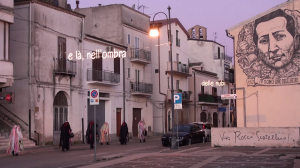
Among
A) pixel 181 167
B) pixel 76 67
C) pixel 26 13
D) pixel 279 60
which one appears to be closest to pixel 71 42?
pixel 76 67

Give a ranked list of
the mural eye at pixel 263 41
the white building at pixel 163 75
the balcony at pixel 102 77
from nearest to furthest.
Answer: the mural eye at pixel 263 41, the balcony at pixel 102 77, the white building at pixel 163 75

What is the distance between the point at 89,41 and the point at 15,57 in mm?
6989

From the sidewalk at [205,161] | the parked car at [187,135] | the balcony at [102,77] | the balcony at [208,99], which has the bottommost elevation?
the sidewalk at [205,161]

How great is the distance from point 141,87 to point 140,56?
116 inches

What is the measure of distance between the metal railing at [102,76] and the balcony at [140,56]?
3.76 meters

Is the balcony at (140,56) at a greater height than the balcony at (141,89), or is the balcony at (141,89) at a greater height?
the balcony at (140,56)

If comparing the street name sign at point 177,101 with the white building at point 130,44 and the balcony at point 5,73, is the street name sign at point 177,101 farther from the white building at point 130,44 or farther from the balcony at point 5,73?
the white building at point 130,44

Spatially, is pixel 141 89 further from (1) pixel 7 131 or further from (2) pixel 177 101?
(2) pixel 177 101

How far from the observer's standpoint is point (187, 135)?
28453 mm

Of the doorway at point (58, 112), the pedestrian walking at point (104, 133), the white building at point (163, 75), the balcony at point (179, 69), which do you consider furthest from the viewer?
the balcony at point (179, 69)

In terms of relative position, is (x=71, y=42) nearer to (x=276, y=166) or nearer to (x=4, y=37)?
(x=4, y=37)

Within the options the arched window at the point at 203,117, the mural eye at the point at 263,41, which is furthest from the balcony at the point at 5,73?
the arched window at the point at 203,117

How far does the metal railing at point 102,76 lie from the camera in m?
33.8

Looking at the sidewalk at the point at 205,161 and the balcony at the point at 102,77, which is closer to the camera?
the sidewalk at the point at 205,161
